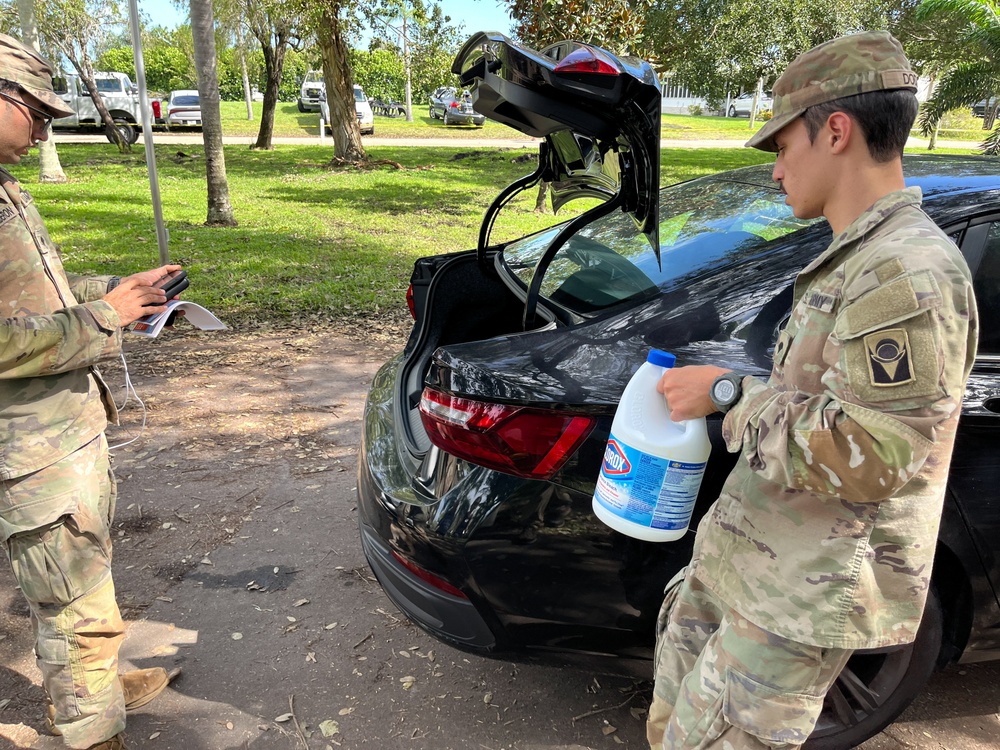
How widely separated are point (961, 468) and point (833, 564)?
783 mm

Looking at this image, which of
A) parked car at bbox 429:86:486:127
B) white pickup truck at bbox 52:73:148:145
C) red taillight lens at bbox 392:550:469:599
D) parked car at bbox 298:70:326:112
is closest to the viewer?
red taillight lens at bbox 392:550:469:599

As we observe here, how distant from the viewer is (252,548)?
3207 mm

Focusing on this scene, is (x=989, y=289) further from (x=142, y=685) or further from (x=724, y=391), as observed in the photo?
(x=142, y=685)

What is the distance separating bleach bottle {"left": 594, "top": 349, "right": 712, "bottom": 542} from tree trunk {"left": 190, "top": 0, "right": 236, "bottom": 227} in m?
8.77

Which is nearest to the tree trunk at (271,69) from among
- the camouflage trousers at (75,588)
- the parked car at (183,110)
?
the parked car at (183,110)

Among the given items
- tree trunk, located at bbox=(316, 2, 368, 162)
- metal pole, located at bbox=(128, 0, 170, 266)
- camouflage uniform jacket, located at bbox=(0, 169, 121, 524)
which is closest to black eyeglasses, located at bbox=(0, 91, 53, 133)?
camouflage uniform jacket, located at bbox=(0, 169, 121, 524)

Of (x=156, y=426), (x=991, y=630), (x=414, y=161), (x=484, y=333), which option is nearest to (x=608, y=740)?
(x=991, y=630)

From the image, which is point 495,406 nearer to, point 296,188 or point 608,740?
point 608,740

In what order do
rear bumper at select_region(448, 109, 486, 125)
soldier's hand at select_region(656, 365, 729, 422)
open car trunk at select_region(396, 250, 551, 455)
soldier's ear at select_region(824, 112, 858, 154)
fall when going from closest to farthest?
soldier's ear at select_region(824, 112, 858, 154)
soldier's hand at select_region(656, 365, 729, 422)
open car trunk at select_region(396, 250, 551, 455)
rear bumper at select_region(448, 109, 486, 125)

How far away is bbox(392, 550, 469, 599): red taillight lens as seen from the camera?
6.62ft

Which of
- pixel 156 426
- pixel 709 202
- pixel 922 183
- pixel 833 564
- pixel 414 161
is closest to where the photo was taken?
pixel 833 564

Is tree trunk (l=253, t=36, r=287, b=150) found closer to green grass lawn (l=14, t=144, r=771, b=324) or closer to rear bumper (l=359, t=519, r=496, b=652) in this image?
green grass lawn (l=14, t=144, r=771, b=324)

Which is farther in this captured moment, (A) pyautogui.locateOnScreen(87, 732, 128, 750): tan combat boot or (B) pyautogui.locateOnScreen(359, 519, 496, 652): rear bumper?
(A) pyautogui.locateOnScreen(87, 732, 128, 750): tan combat boot

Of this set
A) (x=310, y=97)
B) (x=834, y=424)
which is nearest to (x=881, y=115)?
(x=834, y=424)
